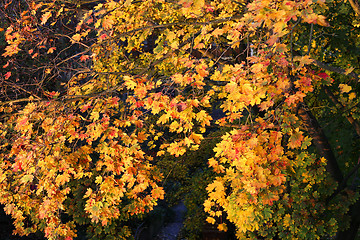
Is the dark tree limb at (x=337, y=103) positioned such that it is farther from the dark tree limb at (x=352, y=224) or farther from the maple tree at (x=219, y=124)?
the dark tree limb at (x=352, y=224)

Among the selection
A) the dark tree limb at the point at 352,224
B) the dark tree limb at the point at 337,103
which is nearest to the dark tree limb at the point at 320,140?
the dark tree limb at the point at 337,103

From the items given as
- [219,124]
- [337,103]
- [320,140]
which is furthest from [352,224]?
[219,124]

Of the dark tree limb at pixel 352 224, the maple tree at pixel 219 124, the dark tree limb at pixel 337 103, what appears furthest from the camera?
the dark tree limb at pixel 352 224

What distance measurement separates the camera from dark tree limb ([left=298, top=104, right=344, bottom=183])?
7051 mm

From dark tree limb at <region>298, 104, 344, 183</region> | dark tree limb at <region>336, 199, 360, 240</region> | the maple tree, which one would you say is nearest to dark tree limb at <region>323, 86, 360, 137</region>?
the maple tree

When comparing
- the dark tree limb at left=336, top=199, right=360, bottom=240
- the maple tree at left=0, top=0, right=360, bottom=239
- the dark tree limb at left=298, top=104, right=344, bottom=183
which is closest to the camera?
the maple tree at left=0, top=0, right=360, bottom=239

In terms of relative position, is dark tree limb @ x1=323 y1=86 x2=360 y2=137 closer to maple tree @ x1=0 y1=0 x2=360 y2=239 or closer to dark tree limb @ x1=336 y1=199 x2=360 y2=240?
maple tree @ x1=0 y1=0 x2=360 y2=239

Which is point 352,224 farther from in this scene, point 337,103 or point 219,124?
point 219,124

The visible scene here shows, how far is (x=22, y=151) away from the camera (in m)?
4.80

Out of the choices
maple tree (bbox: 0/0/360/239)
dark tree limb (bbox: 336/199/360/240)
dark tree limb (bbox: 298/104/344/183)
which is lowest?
dark tree limb (bbox: 336/199/360/240)

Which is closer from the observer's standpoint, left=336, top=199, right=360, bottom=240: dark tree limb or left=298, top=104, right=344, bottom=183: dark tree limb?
left=298, top=104, right=344, bottom=183: dark tree limb

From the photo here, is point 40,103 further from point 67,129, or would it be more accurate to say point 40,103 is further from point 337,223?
point 337,223

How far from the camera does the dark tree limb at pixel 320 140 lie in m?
7.05

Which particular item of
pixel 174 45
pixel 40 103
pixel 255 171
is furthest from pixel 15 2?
pixel 255 171
